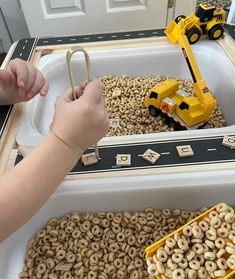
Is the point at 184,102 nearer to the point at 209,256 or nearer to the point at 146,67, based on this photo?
the point at 146,67

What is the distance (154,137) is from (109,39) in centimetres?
54

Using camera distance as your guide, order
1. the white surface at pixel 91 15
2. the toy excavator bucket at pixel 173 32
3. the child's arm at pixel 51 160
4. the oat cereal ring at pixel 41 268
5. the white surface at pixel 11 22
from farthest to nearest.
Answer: the white surface at pixel 11 22, the white surface at pixel 91 15, the toy excavator bucket at pixel 173 32, the oat cereal ring at pixel 41 268, the child's arm at pixel 51 160

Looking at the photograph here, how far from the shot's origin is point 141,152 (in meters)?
0.61

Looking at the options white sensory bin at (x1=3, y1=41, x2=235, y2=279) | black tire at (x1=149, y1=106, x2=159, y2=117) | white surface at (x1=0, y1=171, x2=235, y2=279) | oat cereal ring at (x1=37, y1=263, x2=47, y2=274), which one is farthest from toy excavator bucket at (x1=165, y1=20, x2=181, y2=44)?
oat cereal ring at (x1=37, y1=263, x2=47, y2=274)

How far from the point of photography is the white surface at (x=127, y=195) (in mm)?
556

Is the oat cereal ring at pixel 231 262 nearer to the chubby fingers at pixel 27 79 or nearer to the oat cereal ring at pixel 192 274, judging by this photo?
the oat cereal ring at pixel 192 274

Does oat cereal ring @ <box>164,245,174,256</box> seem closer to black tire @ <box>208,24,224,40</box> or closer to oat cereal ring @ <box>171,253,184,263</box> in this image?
oat cereal ring @ <box>171,253,184,263</box>

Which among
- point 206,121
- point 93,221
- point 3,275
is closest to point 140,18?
point 206,121

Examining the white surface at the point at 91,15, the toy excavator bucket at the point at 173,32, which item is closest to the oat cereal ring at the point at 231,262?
the toy excavator bucket at the point at 173,32

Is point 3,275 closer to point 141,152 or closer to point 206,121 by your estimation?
point 141,152

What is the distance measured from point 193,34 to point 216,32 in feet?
0.29

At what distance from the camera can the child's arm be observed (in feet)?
1.30

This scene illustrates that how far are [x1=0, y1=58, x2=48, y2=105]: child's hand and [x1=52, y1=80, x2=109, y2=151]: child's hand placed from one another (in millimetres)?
253

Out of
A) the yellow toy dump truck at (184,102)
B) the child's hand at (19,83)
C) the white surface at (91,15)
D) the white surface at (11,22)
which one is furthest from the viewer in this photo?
the white surface at (11,22)
